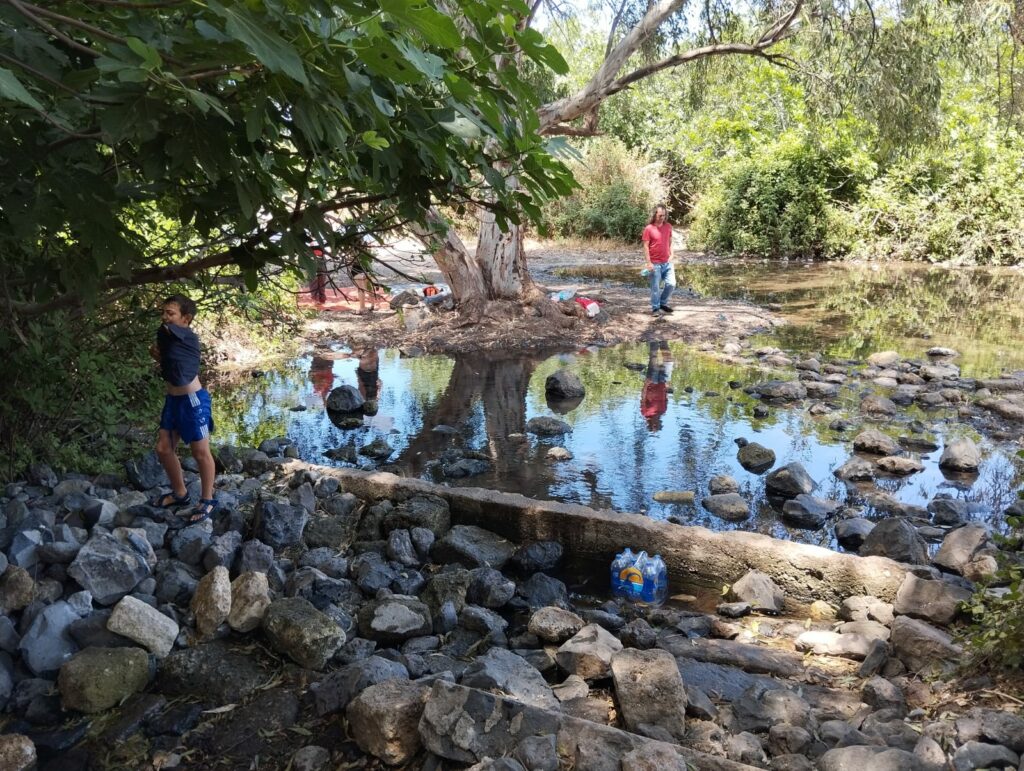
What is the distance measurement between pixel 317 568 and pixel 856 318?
39.5ft

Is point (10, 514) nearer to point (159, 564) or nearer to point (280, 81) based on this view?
point (159, 564)

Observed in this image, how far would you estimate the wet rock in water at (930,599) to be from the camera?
4.13 meters

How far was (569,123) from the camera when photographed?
1334 centimetres

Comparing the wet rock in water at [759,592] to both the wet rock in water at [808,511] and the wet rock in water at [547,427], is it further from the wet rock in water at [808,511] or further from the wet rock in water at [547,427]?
the wet rock in water at [547,427]

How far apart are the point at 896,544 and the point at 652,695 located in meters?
2.44

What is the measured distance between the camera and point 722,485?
637 cm

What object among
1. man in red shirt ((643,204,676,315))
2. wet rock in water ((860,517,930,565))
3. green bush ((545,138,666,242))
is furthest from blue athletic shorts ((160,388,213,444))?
green bush ((545,138,666,242))

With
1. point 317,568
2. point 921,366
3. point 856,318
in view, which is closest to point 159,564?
point 317,568

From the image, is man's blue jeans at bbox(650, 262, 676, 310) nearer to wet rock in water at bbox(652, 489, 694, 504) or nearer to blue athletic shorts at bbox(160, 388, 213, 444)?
wet rock in water at bbox(652, 489, 694, 504)

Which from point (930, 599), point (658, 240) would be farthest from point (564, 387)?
point (930, 599)

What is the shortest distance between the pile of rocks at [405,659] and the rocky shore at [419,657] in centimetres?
1

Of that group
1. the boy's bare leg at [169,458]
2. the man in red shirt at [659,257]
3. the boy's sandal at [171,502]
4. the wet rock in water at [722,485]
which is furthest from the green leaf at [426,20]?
the man in red shirt at [659,257]

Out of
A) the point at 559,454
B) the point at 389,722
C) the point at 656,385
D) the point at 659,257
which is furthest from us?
the point at 659,257

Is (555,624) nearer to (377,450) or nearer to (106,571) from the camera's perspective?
(106,571)
